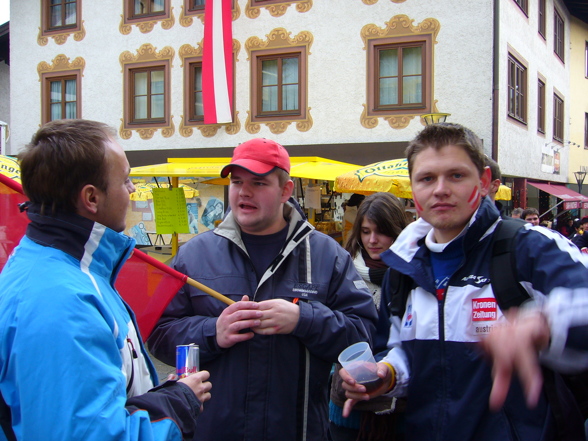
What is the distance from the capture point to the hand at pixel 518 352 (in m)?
1.13

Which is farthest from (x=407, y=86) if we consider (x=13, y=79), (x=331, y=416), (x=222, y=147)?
(x=13, y=79)

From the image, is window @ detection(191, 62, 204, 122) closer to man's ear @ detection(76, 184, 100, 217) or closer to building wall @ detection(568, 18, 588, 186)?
man's ear @ detection(76, 184, 100, 217)

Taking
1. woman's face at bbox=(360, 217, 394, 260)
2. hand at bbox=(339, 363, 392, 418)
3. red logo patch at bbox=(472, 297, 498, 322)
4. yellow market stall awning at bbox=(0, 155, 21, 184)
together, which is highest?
yellow market stall awning at bbox=(0, 155, 21, 184)

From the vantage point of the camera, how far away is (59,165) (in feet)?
4.57

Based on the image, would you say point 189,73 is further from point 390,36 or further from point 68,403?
Answer: point 68,403

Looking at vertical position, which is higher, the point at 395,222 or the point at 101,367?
the point at 395,222

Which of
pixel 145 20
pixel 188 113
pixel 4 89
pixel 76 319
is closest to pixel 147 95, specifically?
pixel 188 113

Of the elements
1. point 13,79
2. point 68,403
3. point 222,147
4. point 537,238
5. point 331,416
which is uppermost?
point 13,79

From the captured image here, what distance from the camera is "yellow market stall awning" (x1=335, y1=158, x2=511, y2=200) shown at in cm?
679

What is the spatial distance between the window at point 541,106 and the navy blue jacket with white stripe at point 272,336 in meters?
16.4

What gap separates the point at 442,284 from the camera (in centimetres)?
187

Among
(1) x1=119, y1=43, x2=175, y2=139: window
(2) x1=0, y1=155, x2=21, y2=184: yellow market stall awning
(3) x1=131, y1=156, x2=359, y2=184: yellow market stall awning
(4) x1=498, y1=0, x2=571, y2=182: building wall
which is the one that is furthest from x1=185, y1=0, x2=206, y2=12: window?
(2) x1=0, y1=155, x2=21, y2=184: yellow market stall awning

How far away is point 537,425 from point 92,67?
16505mm

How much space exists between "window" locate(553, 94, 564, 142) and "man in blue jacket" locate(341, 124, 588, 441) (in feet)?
61.7
